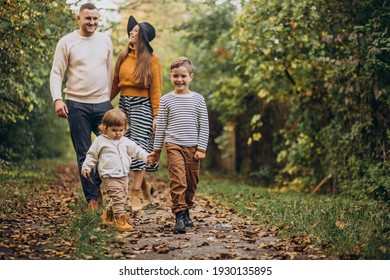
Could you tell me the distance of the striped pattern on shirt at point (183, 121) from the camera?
562 centimetres

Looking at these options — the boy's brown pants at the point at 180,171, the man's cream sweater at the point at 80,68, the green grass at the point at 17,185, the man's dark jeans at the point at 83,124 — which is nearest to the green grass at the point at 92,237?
the man's dark jeans at the point at 83,124

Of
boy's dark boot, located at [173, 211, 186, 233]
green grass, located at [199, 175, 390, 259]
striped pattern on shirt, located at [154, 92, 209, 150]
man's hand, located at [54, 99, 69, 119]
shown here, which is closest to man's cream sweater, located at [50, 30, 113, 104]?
man's hand, located at [54, 99, 69, 119]

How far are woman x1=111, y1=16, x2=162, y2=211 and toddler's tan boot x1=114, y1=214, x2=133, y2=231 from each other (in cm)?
104

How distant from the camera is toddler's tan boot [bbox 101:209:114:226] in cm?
561

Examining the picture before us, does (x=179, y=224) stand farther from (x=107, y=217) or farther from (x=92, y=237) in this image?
(x=92, y=237)

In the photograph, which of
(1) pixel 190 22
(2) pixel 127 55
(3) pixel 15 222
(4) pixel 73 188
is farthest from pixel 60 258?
(1) pixel 190 22

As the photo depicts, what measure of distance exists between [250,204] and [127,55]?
2407 millimetres

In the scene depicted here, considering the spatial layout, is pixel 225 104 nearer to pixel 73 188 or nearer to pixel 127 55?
pixel 73 188

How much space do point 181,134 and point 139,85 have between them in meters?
1.19

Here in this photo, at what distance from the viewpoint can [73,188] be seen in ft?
30.9

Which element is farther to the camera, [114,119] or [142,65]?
[142,65]

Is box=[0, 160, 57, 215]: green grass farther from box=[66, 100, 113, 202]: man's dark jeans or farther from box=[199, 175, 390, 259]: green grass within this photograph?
box=[199, 175, 390, 259]: green grass

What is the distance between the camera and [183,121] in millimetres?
5613

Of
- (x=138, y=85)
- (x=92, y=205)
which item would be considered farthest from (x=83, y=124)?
(x=92, y=205)
